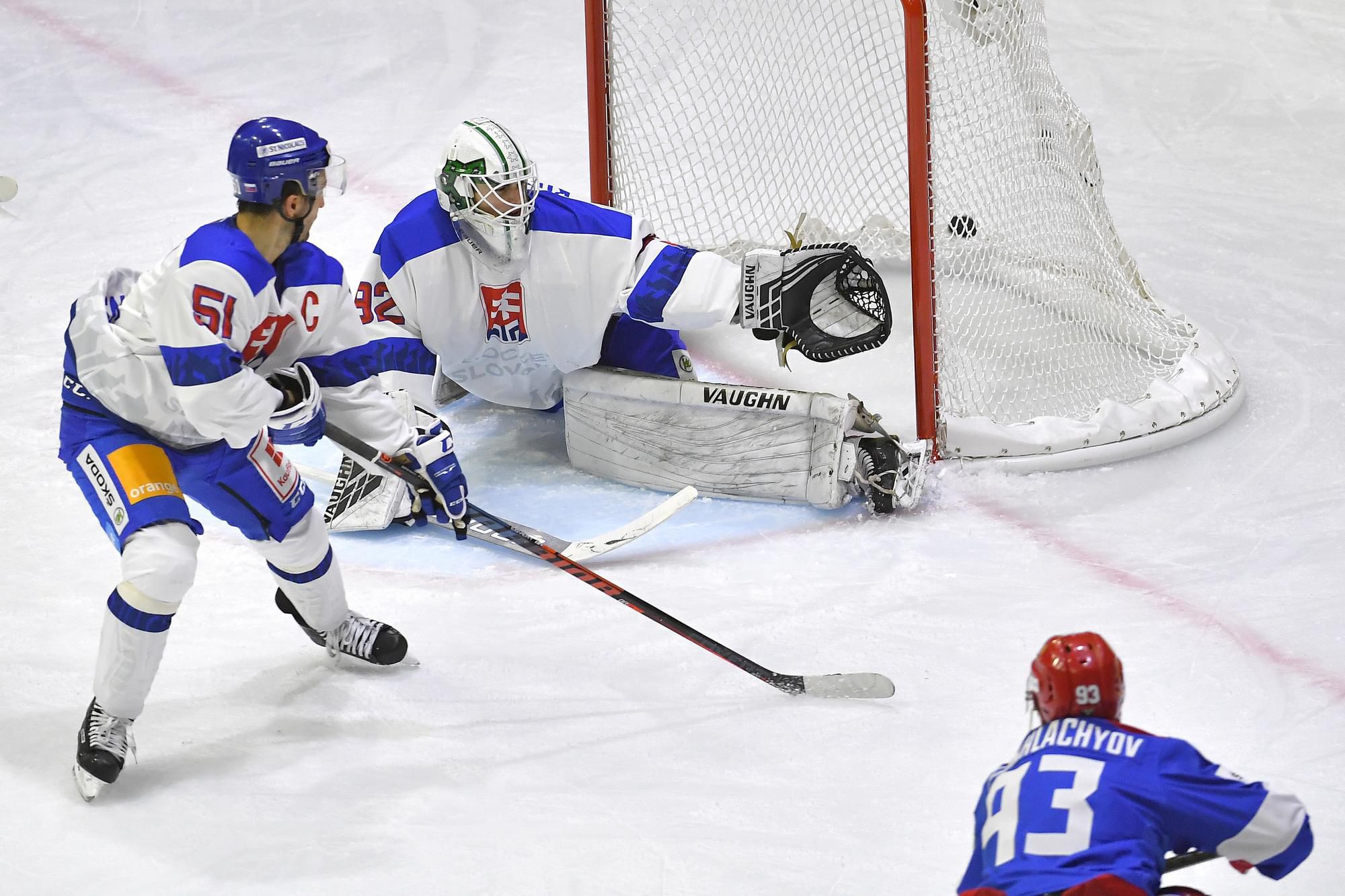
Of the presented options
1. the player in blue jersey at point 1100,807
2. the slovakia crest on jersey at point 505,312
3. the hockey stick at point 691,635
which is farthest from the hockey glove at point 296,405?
the player in blue jersey at point 1100,807

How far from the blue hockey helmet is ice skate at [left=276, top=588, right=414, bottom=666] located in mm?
848

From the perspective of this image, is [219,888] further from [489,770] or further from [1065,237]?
[1065,237]

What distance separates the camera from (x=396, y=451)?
119 inches

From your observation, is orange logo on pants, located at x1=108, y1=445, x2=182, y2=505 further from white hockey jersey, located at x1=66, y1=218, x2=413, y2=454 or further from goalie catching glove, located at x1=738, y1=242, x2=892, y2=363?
goalie catching glove, located at x1=738, y1=242, x2=892, y2=363

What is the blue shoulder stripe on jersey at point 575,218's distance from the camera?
3.61m

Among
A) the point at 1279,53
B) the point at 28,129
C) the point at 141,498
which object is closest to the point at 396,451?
the point at 141,498

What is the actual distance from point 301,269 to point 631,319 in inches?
45.4

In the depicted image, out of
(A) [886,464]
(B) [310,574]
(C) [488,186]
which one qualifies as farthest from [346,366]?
(A) [886,464]

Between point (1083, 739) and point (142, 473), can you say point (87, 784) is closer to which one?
point (142, 473)

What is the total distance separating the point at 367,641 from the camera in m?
3.04

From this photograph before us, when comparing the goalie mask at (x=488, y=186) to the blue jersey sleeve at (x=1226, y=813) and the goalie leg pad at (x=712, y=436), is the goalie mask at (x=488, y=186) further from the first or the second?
the blue jersey sleeve at (x=1226, y=813)

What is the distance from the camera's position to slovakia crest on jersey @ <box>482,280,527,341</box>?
3.65 meters

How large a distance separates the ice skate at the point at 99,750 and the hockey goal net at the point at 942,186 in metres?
1.89

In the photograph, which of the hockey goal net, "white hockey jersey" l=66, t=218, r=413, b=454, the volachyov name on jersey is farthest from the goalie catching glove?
the volachyov name on jersey
